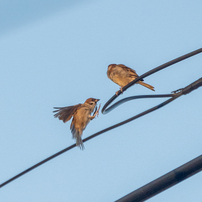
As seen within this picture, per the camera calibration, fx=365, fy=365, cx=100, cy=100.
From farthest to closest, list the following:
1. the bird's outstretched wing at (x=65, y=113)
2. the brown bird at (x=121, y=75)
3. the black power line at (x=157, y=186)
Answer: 1. the brown bird at (x=121, y=75)
2. the bird's outstretched wing at (x=65, y=113)
3. the black power line at (x=157, y=186)

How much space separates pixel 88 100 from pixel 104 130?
2.22 m

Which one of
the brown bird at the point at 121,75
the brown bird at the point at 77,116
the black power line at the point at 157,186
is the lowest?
the black power line at the point at 157,186

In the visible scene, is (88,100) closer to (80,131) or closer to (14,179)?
(80,131)

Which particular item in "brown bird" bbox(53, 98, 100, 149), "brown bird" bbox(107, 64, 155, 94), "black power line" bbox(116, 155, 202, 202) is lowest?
"black power line" bbox(116, 155, 202, 202)

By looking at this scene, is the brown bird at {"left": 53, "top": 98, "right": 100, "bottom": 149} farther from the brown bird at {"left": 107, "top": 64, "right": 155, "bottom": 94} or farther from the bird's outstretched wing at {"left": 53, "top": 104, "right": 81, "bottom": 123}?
the brown bird at {"left": 107, "top": 64, "right": 155, "bottom": 94}

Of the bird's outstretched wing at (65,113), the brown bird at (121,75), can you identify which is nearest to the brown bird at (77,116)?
the bird's outstretched wing at (65,113)

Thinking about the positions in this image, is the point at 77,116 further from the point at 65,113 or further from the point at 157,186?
the point at 157,186

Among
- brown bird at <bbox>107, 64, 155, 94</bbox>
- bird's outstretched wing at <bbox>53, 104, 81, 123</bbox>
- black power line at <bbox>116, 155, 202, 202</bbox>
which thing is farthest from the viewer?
brown bird at <bbox>107, 64, 155, 94</bbox>

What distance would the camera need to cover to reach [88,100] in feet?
17.3

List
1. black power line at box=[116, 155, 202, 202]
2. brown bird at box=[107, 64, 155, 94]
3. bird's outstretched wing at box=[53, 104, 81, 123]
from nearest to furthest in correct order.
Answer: black power line at box=[116, 155, 202, 202] → bird's outstretched wing at box=[53, 104, 81, 123] → brown bird at box=[107, 64, 155, 94]

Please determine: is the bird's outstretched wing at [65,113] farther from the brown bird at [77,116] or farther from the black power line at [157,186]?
the black power line at [157,186]

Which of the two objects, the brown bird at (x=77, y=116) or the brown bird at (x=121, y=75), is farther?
the brown bird at (x=121, y=75)

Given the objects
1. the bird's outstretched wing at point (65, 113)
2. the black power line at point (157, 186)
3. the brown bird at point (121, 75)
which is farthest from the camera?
the brown bird at point (121, 75)

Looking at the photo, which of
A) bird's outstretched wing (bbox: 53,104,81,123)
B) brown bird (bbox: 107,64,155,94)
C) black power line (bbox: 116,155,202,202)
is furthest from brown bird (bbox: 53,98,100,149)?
black power line (bbox: 116,155,202,202)
